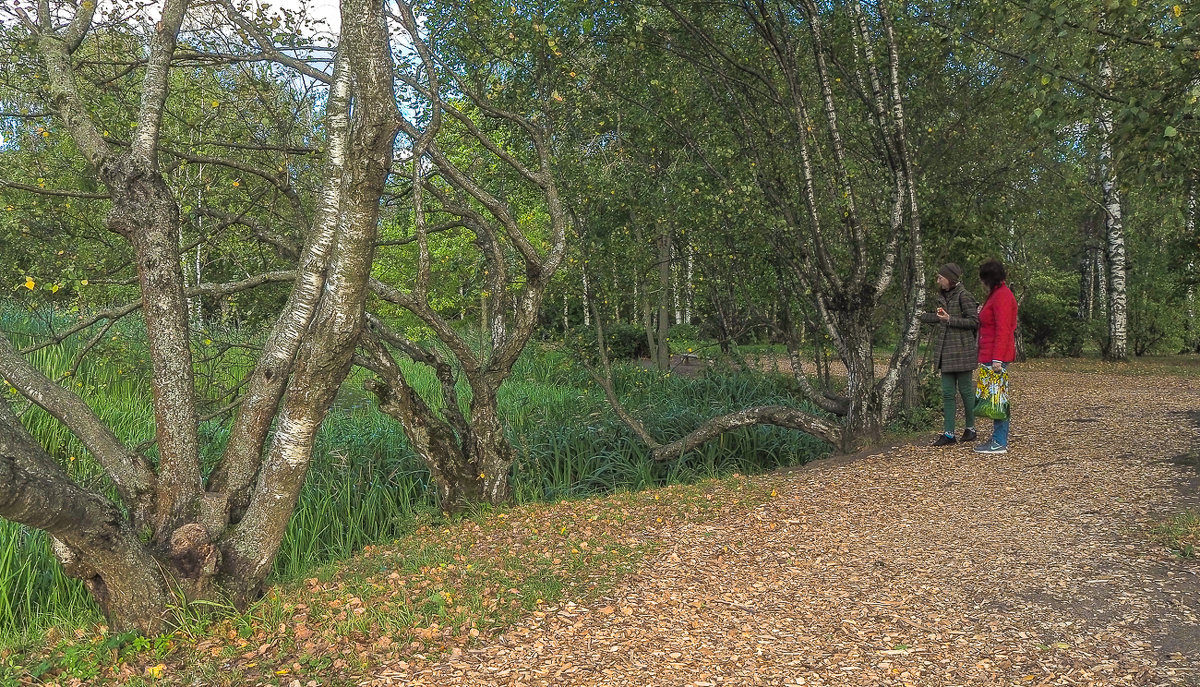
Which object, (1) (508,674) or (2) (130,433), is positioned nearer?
(1) (508,674)

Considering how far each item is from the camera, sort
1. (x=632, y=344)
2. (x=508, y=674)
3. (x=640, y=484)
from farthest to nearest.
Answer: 1. (x=632, y=344)
2. (x=640, y=484)
3. (x=508, y=674)

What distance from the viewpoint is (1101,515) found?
16.3ft

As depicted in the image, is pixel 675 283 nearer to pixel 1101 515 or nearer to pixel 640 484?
pixel 640 484

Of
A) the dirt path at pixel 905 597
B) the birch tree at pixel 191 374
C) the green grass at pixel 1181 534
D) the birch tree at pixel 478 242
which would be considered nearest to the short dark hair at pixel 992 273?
the dirt path at pixel 905 597

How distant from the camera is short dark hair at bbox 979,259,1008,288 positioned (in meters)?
6.53

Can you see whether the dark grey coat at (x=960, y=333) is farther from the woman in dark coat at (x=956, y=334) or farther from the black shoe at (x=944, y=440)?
the black shoe at (x=944, y=440)

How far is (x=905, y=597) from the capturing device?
4004 millimetres

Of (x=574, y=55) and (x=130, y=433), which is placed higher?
(x=574, y=55)

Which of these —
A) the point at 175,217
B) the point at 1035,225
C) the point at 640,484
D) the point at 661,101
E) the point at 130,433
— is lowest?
the point at 640,484

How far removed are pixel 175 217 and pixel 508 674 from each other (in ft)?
8.84

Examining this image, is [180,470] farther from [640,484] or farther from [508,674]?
[640,484]

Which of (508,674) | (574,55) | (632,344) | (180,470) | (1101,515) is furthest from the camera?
(632,344)

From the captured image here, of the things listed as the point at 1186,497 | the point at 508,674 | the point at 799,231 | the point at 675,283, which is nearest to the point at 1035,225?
the point at 675,283

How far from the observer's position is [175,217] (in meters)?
3.96
